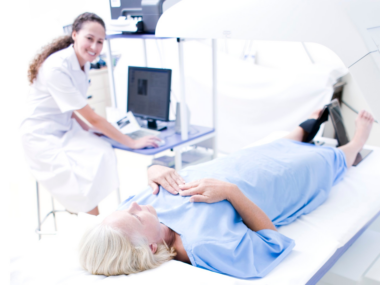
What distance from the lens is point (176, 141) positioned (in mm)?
2238

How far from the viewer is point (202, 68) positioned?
3.68m

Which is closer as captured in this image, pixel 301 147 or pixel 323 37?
pixel 323 37

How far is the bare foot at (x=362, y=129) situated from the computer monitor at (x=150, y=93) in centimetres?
118

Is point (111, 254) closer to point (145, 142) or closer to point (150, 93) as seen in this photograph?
point (145, 142)

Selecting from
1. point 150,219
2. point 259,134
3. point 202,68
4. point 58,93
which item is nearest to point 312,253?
point 150,219

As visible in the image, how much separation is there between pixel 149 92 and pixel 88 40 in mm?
562

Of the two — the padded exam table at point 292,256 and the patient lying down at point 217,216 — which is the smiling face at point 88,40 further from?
the padded exam table at point 292,256

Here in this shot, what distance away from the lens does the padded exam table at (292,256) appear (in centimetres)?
106

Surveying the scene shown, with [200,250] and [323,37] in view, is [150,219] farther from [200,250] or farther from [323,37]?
[323,37]

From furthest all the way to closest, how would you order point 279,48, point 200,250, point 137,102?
point 279,48, point 137,102, point 200,250

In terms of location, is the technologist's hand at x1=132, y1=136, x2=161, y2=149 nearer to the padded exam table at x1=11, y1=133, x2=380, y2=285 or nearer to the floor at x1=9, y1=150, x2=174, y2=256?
the floor at x1=9, y1=150, x2=174, y2=256

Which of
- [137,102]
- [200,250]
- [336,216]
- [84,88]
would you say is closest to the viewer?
[200,250]

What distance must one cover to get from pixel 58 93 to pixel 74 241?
977 mm

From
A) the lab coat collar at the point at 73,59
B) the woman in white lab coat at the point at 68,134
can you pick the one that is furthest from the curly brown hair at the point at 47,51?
the lab coat collar at the point at 73,59
